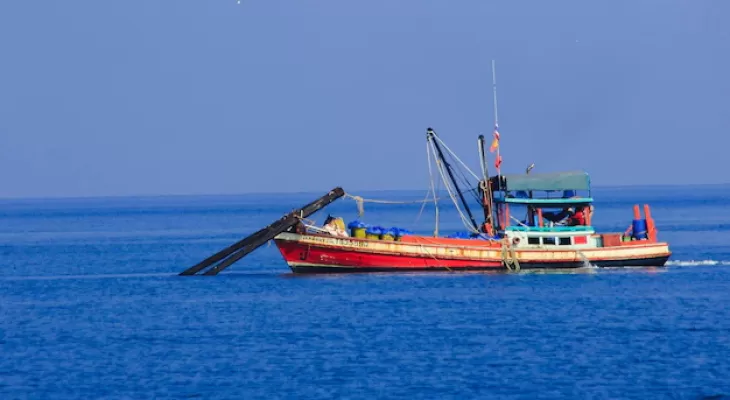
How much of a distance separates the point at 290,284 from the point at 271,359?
24123 mm

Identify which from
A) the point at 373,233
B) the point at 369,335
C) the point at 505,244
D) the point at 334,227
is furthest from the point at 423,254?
the point at 369,335

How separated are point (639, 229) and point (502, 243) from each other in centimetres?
Answer: 783

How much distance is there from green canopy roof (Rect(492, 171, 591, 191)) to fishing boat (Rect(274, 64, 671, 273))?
0.17 feet

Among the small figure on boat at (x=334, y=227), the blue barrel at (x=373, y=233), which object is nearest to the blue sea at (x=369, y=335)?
the blue barrel at (x=373, y=233)

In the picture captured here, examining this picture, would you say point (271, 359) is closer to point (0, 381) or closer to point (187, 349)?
point (187, 349)

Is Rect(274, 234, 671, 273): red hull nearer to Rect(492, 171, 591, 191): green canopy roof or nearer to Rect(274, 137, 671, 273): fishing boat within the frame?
Rect(274, 137, 671, 273): fishing boat

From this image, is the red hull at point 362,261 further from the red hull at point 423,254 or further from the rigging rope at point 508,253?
the rigging rope at point 508,253

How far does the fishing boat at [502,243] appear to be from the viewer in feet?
216

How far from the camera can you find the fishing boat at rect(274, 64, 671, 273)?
6588 cm

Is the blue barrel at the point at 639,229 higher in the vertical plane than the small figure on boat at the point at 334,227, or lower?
lower

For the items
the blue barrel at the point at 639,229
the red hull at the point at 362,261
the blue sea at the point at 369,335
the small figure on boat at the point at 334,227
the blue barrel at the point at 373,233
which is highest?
the small figure on boat at the point at 334,227

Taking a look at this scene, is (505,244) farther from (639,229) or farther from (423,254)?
(639,229)

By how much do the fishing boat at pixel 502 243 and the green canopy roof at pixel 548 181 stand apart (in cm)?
5

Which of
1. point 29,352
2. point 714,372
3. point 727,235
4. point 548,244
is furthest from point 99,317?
point 727,235
